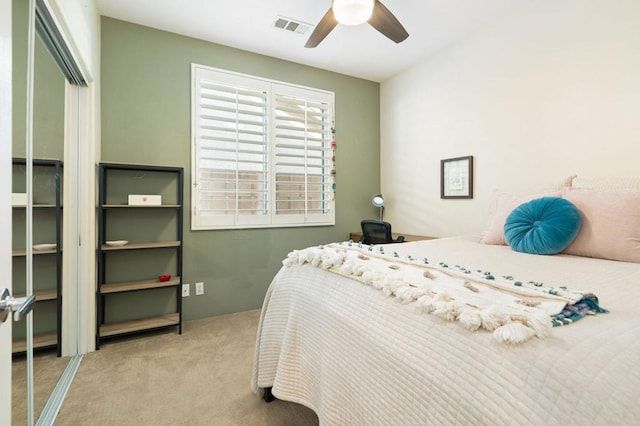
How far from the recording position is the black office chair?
2.91 m

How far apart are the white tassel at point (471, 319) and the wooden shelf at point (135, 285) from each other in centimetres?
250

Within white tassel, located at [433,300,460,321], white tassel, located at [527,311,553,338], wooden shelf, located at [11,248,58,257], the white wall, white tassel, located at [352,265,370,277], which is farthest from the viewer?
the white wall

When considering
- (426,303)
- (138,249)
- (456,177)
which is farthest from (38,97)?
(456,177)

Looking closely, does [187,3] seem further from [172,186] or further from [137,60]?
[172,186]

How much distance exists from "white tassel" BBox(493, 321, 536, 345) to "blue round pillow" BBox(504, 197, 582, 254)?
1.30 metres

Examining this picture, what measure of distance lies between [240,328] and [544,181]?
2.86 metres

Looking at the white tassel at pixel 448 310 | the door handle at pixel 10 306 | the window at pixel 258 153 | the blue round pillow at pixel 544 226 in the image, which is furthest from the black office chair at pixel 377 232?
the door handle at pixel 10 306

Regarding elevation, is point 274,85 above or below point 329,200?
above

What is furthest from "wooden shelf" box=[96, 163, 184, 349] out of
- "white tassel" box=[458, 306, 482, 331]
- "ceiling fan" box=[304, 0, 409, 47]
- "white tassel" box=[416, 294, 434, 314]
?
"white tassel" box=[458, 306, 482, 331]

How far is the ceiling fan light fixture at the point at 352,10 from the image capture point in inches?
76.3

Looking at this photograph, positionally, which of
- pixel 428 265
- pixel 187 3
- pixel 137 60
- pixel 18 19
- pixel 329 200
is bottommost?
pixel 428 265

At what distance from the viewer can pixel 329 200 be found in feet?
12.3

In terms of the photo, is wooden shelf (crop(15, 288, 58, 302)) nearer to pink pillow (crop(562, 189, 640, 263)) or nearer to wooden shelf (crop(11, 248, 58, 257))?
wooden shelf (crop(11, 248, 58, 257))

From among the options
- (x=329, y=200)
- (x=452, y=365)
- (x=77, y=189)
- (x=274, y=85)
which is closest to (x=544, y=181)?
(x=329, y=200)
